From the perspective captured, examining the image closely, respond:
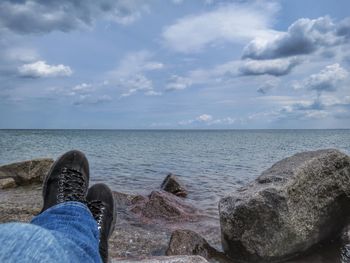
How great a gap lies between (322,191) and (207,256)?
2129mm

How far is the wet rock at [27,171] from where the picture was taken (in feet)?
40.5

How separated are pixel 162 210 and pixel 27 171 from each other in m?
5.45

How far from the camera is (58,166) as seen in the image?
4.26 meters

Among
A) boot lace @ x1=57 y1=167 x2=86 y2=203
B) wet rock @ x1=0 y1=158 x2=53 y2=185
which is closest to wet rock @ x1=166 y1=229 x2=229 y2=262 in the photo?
boot lace @ x1=57 y1=167 x2=86 y2=203

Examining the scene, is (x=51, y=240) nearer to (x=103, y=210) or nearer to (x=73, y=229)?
(x=73, y=229)

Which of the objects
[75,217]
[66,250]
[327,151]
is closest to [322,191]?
[327,151]

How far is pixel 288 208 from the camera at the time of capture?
559cm

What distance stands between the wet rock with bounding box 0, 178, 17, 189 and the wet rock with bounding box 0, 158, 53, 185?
231 mm

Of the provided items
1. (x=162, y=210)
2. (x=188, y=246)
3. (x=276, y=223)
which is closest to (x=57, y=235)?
(x=276, y=223)

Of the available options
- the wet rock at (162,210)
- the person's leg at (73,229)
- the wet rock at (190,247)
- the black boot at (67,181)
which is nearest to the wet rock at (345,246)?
the wet rock at (190,247)

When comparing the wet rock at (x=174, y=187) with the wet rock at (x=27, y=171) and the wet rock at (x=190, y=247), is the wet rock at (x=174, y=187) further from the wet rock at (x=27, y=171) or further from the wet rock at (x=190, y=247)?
the wet rock at (x=190, y=247)

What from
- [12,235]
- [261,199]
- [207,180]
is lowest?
[207,180]

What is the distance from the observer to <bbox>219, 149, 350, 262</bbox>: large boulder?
558 centimetres

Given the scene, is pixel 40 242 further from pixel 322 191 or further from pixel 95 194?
pixel 322 191
